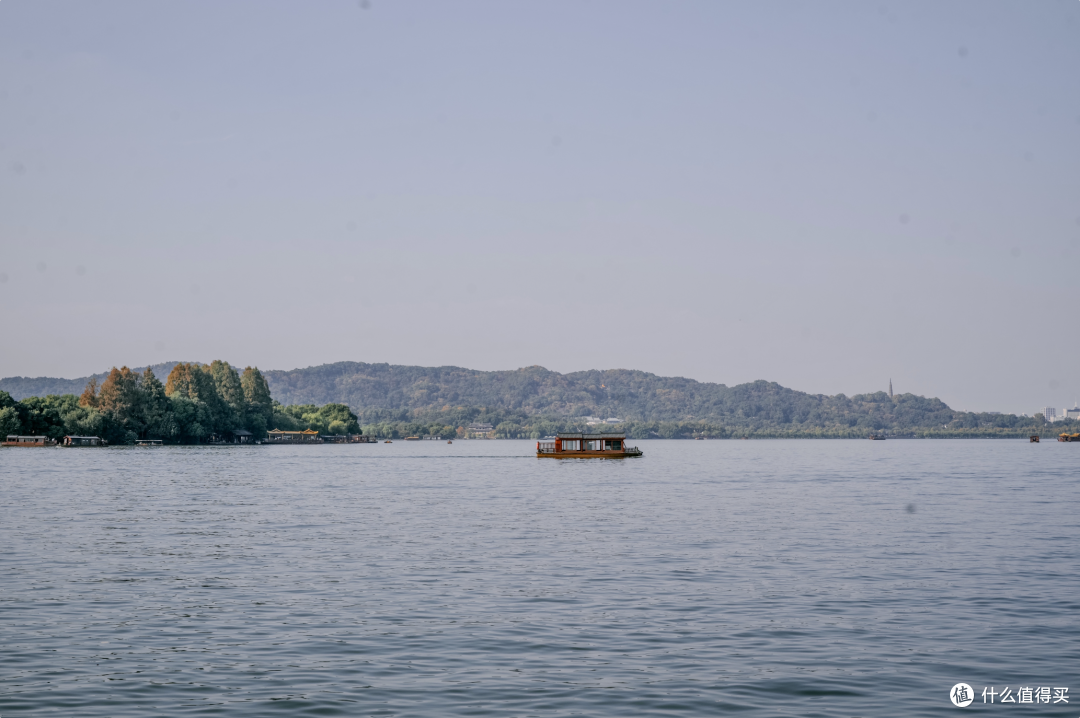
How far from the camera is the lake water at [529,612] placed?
1892cm

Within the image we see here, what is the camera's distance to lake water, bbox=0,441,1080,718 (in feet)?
62.1

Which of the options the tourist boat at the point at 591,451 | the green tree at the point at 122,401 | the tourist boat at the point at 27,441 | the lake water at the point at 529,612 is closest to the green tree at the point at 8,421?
the tourist boat at the point at 27,441

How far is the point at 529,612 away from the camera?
26656 millimetres

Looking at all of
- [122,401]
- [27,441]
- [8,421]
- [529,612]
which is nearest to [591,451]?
[122,401]

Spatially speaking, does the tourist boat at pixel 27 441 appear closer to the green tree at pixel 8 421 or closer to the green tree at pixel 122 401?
the green tree at pixel 8 421

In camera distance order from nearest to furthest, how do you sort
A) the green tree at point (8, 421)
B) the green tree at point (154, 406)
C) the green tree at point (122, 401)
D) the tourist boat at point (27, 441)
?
1. the green tree at point (8, 421)
2. the tourist boat at point (27, 441)
3. the green tree at point (122, 401)
4. the green tree at point (154, 406)


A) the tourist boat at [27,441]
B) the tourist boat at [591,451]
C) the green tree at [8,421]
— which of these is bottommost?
the tourist boat at [591,451]

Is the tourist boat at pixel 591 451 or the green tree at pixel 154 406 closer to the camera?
the tourist boat at pixel 591 451

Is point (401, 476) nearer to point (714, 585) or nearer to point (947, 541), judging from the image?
point (947, 541)

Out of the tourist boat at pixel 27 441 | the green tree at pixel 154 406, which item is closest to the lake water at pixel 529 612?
the tourist boat at pixel 27 441

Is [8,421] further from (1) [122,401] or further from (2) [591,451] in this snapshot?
(2) [591,451]

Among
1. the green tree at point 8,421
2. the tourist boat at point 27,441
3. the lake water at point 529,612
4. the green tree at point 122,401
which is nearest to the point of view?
the lake water at point 529,612

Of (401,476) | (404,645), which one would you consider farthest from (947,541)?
(401,476)

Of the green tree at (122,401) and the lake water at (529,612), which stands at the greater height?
the green tree at (122,401)
